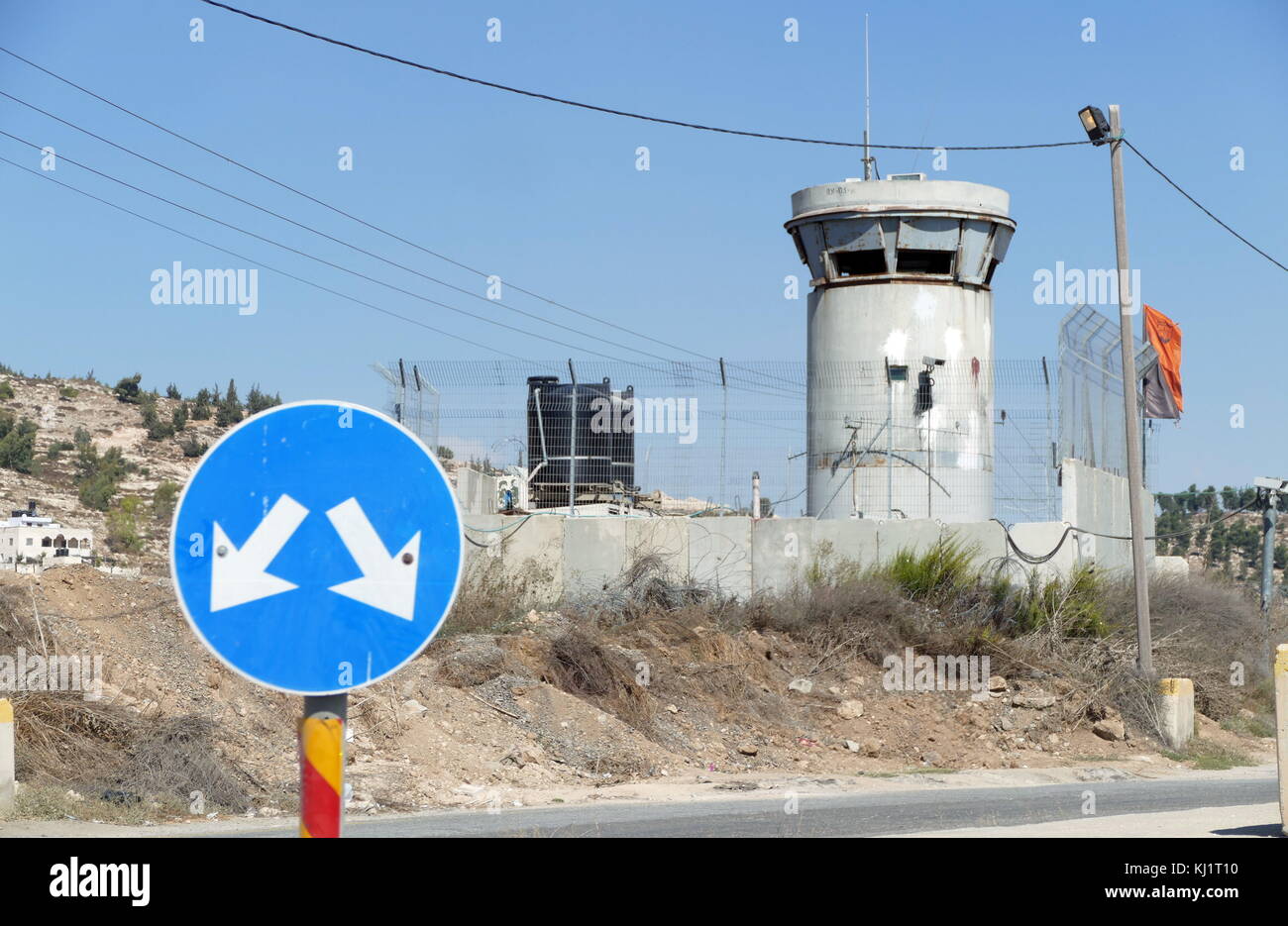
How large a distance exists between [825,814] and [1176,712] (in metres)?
7.47

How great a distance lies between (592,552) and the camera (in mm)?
20031

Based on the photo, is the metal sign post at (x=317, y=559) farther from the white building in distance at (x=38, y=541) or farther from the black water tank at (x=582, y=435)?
the white building in distance at (x=38, y=541)

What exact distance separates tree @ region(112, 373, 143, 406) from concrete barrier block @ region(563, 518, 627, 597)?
54648 mm

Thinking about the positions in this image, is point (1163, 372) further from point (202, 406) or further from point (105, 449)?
point (202, 406)

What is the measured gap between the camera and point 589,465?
2133 cm

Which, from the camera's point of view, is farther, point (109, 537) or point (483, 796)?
point (109, 537)

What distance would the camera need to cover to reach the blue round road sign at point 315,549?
10.8ft

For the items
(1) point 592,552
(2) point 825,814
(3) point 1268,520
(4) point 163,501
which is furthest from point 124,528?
(2) point 825,814
